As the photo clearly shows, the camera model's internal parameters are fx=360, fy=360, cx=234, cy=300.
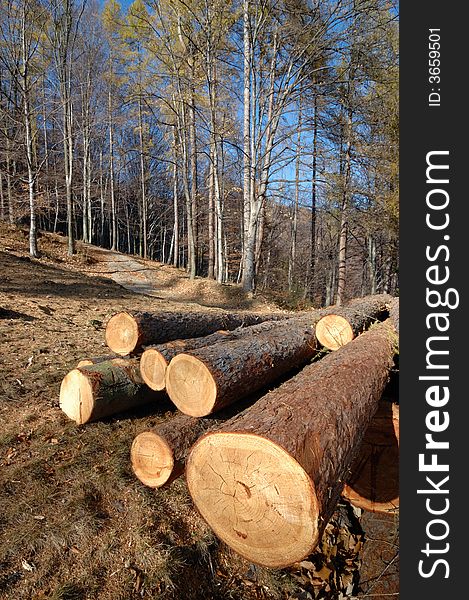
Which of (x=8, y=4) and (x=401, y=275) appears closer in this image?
(x=401, y=275)

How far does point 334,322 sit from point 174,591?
3262mm

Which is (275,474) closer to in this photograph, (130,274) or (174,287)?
(174,287)

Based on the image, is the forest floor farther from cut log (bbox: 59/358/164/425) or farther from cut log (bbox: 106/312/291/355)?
cut log (bbox: 106/312/291/355)

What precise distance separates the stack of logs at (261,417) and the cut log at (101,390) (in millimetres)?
11

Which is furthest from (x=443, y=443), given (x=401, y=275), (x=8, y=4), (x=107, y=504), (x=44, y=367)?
(x=8, y=4)

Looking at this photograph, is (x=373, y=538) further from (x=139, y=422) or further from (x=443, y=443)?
(x=139, y=422)

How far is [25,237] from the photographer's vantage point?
1706cm

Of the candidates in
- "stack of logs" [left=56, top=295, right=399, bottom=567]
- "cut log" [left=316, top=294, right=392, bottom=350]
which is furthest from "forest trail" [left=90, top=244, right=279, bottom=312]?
"cut log" [left=316, top=294, right=392, bottom=350]

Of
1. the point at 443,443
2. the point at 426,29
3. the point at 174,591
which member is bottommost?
the point at 174,591

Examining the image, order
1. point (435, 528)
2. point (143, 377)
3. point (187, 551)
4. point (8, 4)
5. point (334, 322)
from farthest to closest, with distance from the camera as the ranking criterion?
point (8, 4) → point (334, 322) → point (143, 377) → point (187, 551) → point (435, 528)

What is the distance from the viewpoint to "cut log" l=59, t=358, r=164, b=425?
3.53 meters

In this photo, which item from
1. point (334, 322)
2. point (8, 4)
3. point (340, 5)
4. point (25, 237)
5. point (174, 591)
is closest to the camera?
point (174, 591)

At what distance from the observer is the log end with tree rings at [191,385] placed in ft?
9.66

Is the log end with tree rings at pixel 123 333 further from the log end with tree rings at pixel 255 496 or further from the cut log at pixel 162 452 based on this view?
the log end with tree rings at pixel 255 496
